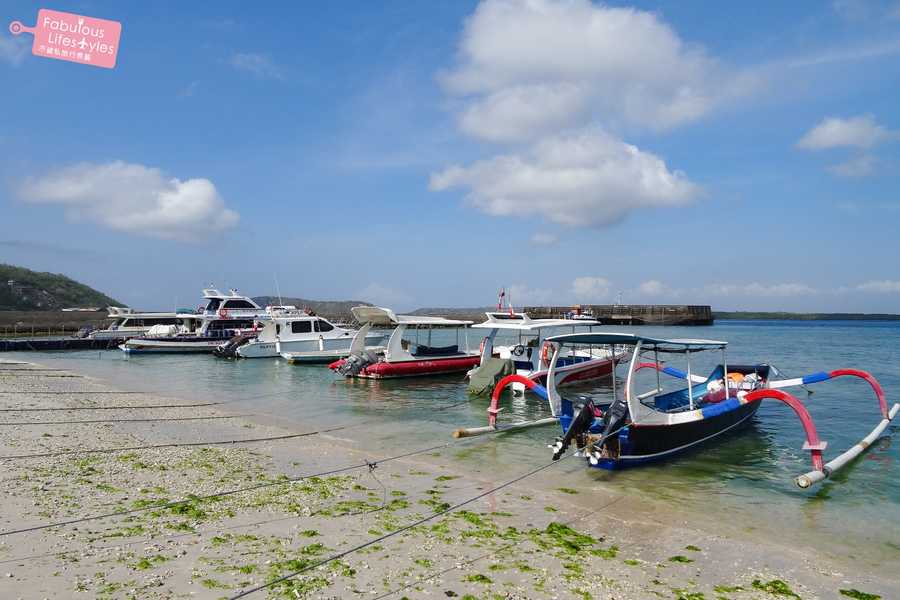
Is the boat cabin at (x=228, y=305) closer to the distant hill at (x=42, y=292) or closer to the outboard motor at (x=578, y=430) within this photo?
the outboard motor at (x=578, y=430)

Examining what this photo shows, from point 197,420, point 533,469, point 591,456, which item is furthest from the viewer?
point 197,420

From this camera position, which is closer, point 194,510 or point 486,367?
point 194,510

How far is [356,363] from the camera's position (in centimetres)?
2644

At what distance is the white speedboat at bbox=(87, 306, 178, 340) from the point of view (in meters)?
49.0

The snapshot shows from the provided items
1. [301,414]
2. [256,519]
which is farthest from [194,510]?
[301,414]

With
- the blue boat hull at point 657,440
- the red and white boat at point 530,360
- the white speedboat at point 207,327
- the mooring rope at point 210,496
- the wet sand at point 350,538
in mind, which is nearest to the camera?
the wet sand at point 350,538

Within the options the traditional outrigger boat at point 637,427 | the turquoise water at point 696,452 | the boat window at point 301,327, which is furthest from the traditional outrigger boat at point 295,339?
the traditional outrigger boat at point 637,427

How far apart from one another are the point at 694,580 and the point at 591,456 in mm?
4111

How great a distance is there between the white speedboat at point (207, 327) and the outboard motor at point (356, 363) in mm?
18956

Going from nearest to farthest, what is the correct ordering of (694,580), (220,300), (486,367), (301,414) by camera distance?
(694,580) → (301,414) → (486,367) → (220,300)

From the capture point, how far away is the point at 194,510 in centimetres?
792

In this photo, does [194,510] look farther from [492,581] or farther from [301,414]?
[301,414]

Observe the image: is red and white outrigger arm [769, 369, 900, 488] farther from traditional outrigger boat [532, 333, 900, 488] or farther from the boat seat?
the boat seat

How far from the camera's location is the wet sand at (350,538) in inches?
234
